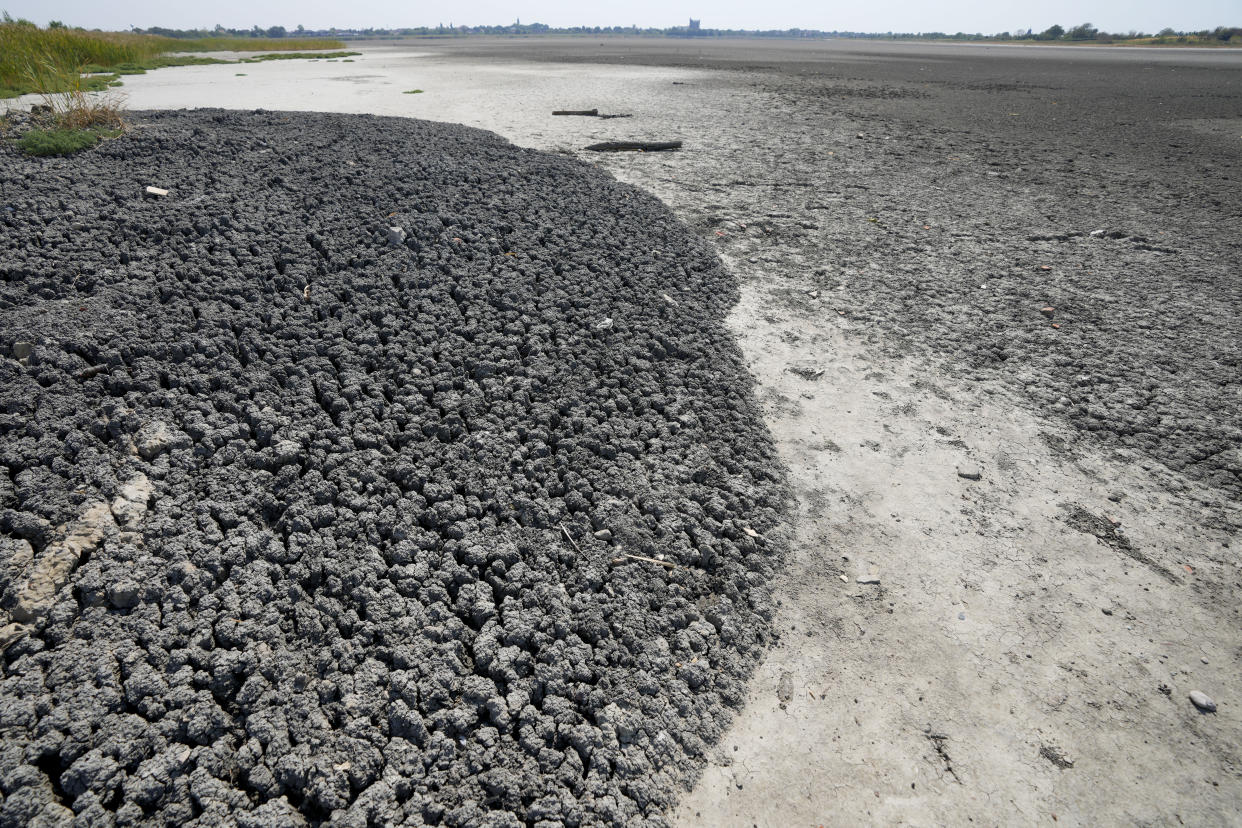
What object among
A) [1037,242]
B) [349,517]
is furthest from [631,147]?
[349,517]

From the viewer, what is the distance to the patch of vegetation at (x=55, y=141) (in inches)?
225

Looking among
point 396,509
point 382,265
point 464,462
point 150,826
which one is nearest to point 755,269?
point 382,265

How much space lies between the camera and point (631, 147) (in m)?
10.5

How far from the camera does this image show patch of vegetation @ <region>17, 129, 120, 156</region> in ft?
18.7

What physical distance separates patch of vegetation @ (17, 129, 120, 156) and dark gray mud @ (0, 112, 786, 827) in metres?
0.26

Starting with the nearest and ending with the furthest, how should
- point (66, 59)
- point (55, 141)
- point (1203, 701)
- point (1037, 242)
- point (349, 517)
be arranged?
1. point (1203, 701)
2. point (349, 517)
3. point (55, 141)
4. point (1037, 242)
5. point (66, 59)

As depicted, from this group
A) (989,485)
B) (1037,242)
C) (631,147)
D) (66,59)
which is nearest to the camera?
(989,485)

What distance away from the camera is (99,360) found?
3.52m

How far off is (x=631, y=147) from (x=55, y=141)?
760 centimetres

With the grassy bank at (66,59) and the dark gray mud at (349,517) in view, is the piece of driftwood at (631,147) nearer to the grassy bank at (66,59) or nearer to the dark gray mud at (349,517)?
the dark gray mud at (349,517)

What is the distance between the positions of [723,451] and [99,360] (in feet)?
12.3

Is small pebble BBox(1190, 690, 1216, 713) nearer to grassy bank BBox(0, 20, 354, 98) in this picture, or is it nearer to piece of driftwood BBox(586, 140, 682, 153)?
piece of driftwood BBox(586, 140, 682, 153)

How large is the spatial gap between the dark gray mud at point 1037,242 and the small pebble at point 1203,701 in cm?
180

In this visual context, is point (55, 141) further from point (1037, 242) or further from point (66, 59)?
point (66, 59)
